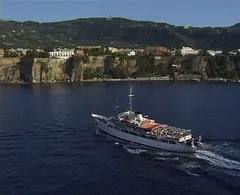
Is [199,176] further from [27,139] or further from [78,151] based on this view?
[27,139]

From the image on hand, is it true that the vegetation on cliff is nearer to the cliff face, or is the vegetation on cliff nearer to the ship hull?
the cliff face

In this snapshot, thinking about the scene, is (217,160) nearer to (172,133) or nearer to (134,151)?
(172,133)

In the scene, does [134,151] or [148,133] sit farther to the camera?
[148,133]

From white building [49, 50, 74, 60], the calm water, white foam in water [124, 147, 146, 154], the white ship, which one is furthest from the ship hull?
white building [49, 50, 74, 60]

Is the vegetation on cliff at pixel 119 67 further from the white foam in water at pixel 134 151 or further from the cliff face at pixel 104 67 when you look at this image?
the white foam in water at pixel 134 151

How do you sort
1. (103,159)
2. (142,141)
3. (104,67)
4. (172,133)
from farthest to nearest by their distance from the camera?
(104,67) → (142,141) → (172,133) → (103,159)

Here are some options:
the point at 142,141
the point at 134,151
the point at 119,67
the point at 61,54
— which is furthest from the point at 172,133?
the point at 61,54
